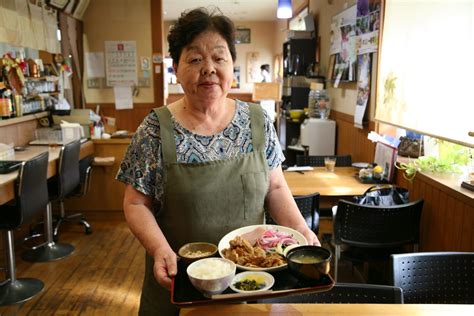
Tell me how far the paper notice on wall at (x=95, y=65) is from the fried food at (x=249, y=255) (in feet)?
14.3

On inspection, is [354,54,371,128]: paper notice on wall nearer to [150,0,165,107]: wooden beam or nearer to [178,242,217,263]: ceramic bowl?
[150,0,165,107]: wooden beam

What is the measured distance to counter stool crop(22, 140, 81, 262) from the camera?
11.8 ft

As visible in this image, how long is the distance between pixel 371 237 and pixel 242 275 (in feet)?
5.08

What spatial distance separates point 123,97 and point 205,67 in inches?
159

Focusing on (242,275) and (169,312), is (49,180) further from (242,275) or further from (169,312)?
(242,275)

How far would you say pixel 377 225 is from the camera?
7.95 feet

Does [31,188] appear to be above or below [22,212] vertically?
above

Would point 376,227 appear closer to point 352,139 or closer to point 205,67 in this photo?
point 205,67

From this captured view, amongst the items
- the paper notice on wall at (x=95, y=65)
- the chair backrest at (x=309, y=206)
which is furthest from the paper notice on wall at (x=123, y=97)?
the chair backrest at (x=309, y=206)

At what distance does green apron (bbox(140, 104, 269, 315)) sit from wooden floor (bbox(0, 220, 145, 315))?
1630mm

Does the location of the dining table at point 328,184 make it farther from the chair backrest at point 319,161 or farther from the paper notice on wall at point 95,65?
the paper notice on wall at point 95,65

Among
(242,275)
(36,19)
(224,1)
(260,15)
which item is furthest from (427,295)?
(260,15)

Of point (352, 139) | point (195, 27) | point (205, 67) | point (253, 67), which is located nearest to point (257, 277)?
point (205, 67)

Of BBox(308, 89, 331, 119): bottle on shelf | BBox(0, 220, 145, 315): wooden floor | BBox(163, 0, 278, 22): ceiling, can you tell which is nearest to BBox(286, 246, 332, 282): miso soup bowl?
BBox(0, 220, 145, 315): wooden floor
